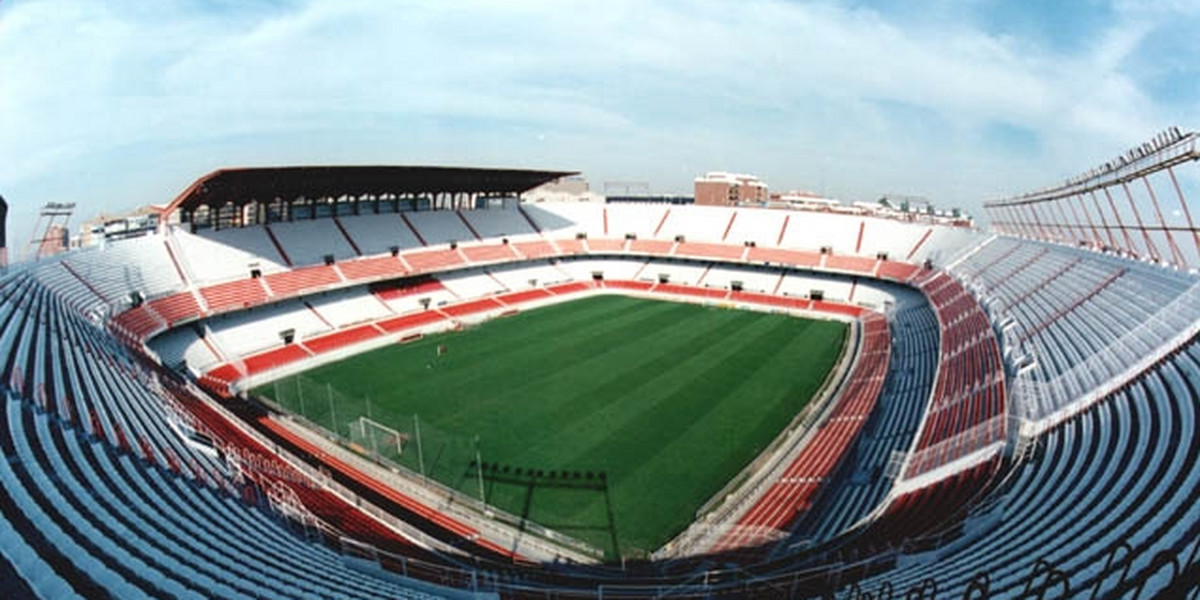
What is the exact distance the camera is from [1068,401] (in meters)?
12.9

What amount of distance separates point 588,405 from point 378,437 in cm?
683

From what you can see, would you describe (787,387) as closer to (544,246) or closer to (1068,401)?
(1068,401)

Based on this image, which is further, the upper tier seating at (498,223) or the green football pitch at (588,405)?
the upper tier seating at (498,223)

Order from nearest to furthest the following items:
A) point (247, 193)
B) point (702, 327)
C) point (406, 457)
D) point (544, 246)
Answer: point (406, 457) → point (247, 193) → point (702, 327) → point (544, 246)

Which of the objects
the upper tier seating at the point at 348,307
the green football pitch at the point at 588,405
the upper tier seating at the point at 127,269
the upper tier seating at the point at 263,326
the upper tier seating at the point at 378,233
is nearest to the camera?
the green football pitch at the point at 588,405

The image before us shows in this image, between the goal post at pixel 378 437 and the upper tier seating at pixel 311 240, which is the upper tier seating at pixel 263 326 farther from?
the goal post at pixel 378 437

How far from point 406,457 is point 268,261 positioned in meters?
19.4

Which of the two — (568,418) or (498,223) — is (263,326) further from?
(498,223)

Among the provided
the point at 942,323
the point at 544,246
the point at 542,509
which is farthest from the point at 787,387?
the point at 544,246

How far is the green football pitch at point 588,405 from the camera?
49.8ft

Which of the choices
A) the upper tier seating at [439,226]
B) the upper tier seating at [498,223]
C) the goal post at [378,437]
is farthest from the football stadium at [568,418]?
the upper tier seating at [498,223]

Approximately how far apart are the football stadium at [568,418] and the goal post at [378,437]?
2.7 inches

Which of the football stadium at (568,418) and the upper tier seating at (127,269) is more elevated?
the upper tier seating at (127,269)

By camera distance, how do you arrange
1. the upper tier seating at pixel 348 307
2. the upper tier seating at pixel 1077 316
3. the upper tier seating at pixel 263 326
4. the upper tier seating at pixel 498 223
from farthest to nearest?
the upper tier seating at pixel 498 223 < the upper tier seating at pixel 348 307 < the upper tier seating at pixel 263 326 < the upper tier seating at pixel 1077 316
